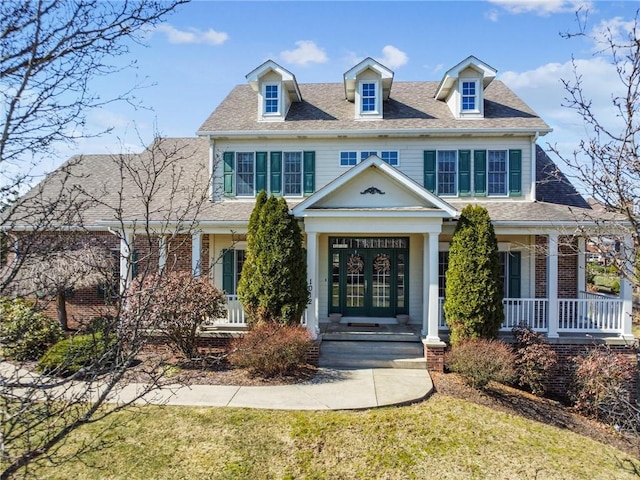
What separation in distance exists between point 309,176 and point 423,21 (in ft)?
18.0

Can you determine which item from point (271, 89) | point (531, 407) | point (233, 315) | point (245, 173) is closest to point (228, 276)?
point (233, 315)

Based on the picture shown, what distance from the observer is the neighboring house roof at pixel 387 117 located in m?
12.7

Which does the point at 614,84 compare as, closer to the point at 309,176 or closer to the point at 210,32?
the point at 210,32

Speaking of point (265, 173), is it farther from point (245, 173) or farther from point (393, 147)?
point (393, 147)

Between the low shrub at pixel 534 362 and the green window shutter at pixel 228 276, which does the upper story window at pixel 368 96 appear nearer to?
the green window shutter at pixel 228 276

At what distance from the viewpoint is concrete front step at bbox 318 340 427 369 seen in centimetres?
1020

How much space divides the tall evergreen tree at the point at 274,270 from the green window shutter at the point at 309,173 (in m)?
2.32

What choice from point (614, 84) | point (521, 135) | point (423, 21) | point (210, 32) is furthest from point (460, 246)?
point (210, 32)

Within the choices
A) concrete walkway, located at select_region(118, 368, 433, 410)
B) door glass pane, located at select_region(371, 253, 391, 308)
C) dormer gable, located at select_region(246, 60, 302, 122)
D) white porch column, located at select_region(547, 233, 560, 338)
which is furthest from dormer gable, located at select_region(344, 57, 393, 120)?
concrete walkway, located at select_region(118, 368, 433, 410)

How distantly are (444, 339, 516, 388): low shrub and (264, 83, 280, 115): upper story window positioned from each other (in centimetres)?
928

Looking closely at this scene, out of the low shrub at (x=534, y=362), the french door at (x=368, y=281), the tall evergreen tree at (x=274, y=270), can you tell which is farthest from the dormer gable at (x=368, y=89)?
the low shrub at (x=534, y=362)

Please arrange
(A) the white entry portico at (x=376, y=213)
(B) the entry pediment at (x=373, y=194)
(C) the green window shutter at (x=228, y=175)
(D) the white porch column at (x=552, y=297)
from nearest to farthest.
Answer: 1. (A) the white entry portico at (x=376, y=213)
2. (B) the entry pediment at (x=373, y=194)
3. (D) the white porch column at (x=552, y=297)
4. (C) the green window shutter at (x=228, y=175)

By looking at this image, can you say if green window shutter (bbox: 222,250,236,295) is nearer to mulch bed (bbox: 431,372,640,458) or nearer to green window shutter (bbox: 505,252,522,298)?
mulch bed (bbox: 431,372,640,458)

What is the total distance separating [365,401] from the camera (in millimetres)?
7973
